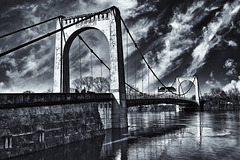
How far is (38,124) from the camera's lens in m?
11.8

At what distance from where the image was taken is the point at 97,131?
16750 mm

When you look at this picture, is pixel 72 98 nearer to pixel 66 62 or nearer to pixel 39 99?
pixel 39 99

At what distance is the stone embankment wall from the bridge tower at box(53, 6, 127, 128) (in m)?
4.83

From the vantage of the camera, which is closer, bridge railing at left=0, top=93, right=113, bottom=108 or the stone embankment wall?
the stone embankment wall

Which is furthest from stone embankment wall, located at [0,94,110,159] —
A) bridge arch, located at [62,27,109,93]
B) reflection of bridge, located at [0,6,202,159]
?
bridge arch, located at [62,27,109,93]

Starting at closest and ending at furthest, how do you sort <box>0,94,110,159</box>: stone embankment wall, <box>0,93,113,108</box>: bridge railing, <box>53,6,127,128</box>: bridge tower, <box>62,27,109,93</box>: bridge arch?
<box>0,94,110,159</box>: stone embankment wall
<box>0,93,113,108</box>: bridge railing
<box>53,6,127,128</box>: bridge tower
<box>62,27,109,93</box>: bridge arch

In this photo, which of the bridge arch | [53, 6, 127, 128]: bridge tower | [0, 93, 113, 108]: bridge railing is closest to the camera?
[0, 93, 113, 108]: bridge railing

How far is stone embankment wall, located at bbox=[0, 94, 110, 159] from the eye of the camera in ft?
33.9

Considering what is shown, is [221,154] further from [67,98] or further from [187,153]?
[67,98]

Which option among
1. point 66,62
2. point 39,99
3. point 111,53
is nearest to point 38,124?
point 39,99

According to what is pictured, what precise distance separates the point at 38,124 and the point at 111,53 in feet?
36.2

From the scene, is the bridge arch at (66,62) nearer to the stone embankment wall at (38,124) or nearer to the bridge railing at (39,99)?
the bridge railing at (39,99)

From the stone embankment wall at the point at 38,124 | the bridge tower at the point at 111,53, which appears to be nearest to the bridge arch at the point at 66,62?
the bridge tower at the point at 111,53

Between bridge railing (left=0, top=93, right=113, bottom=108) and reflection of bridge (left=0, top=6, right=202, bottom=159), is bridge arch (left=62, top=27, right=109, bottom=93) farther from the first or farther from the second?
bridge railing (left=0, top=93, right=113, bottom=108)
